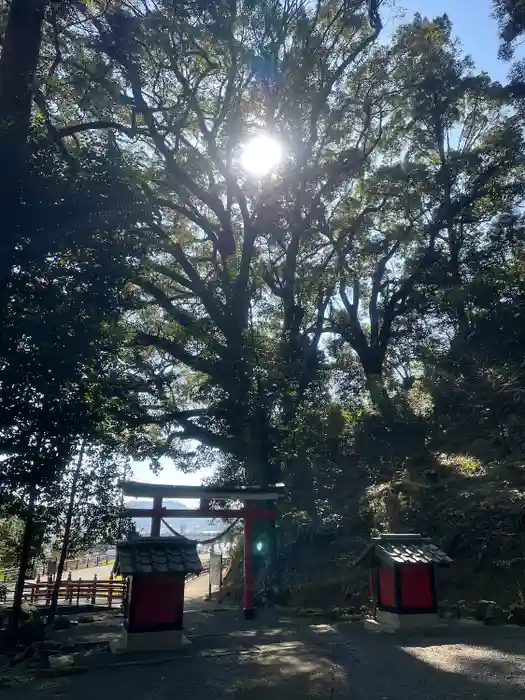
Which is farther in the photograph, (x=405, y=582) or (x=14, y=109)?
(x=405, y=582)

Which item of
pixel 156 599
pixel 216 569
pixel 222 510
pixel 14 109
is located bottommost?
pixel 216 569

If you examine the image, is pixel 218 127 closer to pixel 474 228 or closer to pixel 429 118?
pixel 429 118

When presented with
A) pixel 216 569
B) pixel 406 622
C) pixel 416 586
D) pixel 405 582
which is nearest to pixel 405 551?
pixel 405 582

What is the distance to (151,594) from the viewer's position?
26.7ft

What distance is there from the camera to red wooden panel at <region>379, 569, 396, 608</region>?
9141mm

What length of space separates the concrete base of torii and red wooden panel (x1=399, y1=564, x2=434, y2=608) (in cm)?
391

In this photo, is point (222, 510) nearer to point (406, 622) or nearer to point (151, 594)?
point (151, 594)

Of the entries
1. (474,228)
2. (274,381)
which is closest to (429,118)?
(474,228)

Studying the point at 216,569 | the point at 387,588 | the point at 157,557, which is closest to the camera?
the point at 157,557

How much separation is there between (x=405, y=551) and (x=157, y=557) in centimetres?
438

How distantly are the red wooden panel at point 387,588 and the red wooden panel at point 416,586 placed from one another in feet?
0.55

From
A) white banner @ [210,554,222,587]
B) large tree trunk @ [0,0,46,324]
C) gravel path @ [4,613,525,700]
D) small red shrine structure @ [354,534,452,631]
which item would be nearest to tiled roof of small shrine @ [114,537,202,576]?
gravel path @ [4,613,525,700]

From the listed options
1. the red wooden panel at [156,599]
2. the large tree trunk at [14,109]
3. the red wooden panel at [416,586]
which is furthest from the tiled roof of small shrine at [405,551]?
the large tree trunk at [14,109]

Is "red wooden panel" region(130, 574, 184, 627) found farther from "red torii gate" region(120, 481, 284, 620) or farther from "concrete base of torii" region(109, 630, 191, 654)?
"red torii gate" region(120, 481, 284, 620)
